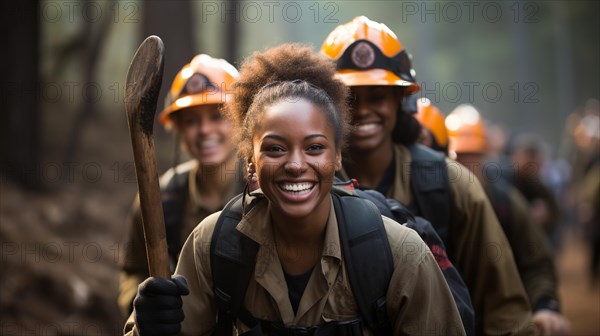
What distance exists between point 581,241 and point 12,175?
1673cm

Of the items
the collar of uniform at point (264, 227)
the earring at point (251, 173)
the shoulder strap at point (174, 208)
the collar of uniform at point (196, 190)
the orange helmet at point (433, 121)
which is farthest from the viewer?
the orange helmet at point (433, 121)

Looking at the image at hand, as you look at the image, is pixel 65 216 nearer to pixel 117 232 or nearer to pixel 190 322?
pixel 117 232

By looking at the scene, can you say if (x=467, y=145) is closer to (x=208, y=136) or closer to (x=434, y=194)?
(x=208, y=136)

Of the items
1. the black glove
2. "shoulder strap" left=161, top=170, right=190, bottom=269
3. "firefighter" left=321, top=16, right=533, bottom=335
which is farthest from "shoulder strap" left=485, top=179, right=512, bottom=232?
the black glove

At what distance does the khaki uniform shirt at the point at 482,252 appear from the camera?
4.59 m

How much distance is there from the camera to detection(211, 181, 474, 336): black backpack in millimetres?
3277

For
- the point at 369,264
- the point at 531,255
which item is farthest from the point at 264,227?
the point at 531,255

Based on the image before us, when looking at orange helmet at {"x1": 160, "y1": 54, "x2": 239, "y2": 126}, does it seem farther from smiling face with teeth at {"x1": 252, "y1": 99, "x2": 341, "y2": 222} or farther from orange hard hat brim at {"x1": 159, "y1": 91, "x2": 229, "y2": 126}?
smiling face with teeth at {"x1": 252, "y1": 99, "x2": 341, "y2": 222}

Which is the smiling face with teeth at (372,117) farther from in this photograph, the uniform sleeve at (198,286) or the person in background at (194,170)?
the uniform sleeve at (198,286)

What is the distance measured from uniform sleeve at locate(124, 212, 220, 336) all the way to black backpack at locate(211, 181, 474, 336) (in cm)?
6

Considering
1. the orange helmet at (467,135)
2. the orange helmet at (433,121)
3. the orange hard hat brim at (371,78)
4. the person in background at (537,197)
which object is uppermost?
the orange hard hat brim at (371,78)

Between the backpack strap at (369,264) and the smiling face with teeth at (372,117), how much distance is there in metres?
1.26

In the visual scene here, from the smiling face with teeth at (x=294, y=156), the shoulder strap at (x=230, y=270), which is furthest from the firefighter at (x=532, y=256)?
the shoulder strap at (x=230, y=270)

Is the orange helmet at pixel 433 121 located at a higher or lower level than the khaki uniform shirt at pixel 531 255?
higher
